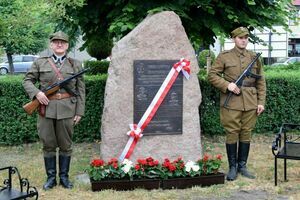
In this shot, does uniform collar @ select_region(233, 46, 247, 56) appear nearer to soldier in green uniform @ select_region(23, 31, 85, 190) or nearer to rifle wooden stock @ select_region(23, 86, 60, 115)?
soldier in green uniform @ select_region(23, 31, 85, 190)

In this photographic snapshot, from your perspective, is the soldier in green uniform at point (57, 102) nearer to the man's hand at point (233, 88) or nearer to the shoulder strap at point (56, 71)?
the shoulder strap at point (56, 71)

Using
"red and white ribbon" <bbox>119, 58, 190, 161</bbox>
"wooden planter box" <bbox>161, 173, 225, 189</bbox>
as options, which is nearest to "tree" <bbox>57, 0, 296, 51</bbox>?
"red and white ribbon" <bbox>119, 58, 190, 161</bbox>

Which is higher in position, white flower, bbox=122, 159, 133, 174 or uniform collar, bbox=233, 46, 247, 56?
uniform collar, bbox=233, 46, 247, 56

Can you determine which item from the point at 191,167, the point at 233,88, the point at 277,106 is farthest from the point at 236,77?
the point at 277,106

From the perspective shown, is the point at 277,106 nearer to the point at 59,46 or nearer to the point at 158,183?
the point at 158,183

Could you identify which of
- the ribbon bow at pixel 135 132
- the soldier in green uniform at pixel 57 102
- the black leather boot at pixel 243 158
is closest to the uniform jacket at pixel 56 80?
the soldier in green uniform at pixel 57 102

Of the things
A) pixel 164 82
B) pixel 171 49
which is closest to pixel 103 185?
pixel 164 82

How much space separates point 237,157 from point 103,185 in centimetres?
196

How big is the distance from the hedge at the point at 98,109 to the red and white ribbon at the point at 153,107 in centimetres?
258

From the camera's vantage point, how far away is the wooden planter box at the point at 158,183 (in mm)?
5512

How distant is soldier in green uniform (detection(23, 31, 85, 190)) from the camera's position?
544 centimetres

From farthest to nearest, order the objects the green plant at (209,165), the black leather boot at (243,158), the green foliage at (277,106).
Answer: the green foliage at (277,106), the black leather boot at (243,158), the green plant at (209,165)

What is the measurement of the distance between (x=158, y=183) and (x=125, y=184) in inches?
15.9

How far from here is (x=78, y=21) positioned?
7438 mm
